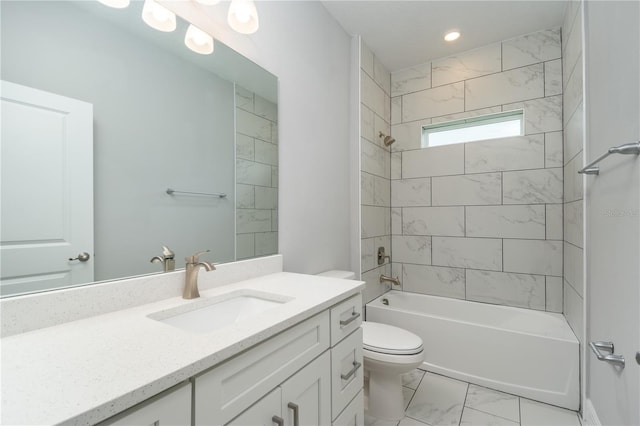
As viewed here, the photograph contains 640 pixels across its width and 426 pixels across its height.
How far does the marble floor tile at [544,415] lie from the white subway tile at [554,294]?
2.49 ft

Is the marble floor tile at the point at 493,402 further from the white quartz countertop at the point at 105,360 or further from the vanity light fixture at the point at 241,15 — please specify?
the vanity light fixture at the point at 241,15

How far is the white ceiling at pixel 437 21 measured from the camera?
2.05 m

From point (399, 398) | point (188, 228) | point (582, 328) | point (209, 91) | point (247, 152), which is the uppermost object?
point (209, 91)

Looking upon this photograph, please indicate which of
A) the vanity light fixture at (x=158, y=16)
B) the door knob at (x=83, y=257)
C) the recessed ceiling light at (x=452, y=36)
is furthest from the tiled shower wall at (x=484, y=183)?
the door knob at (x=83, y=257)

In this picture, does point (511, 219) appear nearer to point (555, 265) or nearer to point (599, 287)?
point (555, 265)

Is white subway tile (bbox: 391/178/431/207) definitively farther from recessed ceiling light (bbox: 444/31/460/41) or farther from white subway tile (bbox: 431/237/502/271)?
recessed ceiling light (bbox: 444/31/460/41)

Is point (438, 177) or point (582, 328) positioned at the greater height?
point (438, 177)

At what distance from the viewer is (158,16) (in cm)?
111

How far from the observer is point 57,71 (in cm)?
85

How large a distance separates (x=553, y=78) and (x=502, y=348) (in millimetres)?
2141

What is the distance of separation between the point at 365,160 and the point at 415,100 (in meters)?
0.97

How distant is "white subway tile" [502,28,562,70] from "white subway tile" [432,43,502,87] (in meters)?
0.07

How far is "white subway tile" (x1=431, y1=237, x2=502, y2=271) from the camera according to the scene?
2496 mm

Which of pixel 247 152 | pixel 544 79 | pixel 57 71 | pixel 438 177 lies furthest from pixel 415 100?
pixel 57 71
